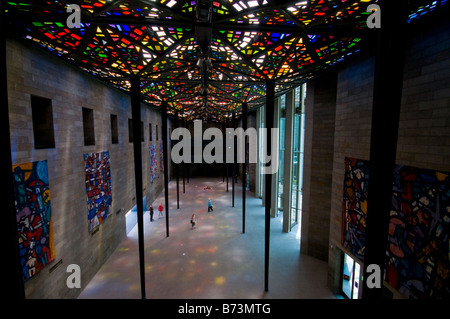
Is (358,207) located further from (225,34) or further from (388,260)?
(225,34)

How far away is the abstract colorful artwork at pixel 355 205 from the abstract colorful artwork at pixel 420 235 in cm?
120

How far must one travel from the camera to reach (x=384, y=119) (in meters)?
3.41

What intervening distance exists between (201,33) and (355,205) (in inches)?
311

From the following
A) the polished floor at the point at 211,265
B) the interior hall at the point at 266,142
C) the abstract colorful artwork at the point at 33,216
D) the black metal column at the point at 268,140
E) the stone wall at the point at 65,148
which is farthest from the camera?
the polished floor at the point at 211,265

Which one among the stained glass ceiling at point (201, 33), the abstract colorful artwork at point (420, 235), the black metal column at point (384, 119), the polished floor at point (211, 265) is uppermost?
the stained glass ceiling at point (201, 33)

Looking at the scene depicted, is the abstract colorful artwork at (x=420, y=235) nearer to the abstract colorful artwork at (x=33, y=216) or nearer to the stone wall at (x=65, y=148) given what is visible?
the abstract colorful artwork at (x=33, y=216)

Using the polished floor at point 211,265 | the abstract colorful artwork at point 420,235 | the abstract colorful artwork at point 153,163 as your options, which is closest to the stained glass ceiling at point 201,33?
the abstract colorful artwork at point 420,235

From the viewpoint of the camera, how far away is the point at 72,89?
9094mm

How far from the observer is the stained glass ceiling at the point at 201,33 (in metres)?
5.27

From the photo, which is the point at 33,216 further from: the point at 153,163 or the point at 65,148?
the point at 153,163

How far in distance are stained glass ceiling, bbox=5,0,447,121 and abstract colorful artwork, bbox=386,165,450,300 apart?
427cm

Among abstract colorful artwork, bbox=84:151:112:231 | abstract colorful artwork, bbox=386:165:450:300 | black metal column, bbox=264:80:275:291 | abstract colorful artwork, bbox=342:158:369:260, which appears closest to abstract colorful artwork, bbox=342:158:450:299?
abstract colorful artwork, bbox=386:165:450:300

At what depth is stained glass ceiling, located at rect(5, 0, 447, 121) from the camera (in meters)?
5.27
